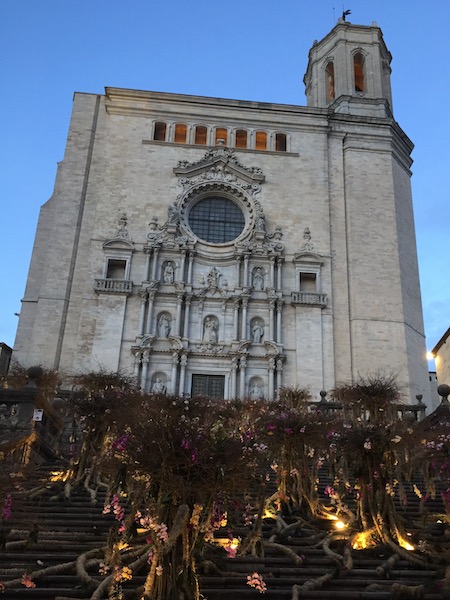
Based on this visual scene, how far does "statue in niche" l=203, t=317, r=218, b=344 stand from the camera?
26.3 metres

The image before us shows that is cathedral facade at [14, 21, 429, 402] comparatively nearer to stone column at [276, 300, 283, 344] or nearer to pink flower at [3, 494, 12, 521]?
stone column at [276, 300, 283, 344]

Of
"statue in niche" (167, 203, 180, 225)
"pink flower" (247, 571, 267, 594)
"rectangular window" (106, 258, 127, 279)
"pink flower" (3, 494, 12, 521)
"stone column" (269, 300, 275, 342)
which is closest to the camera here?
"pink flower" (247, 571, 267, 594)

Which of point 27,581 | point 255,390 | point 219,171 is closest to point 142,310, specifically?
point 255,390

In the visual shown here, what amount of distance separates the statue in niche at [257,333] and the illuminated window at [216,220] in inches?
192

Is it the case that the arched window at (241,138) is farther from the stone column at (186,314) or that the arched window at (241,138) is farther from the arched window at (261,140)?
the stone column at (186,314)

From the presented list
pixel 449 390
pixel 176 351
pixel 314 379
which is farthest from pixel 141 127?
pixel 449 390

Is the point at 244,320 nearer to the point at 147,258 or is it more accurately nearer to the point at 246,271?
the point at 246,271

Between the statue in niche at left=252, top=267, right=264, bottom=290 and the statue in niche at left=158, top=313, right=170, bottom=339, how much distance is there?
4.47m

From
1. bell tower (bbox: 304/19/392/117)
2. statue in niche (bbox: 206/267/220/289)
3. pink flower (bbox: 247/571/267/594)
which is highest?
bell tower (bbox: 304/19/392/117)

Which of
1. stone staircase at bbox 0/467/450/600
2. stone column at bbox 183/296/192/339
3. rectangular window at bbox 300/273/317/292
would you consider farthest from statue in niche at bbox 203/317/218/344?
stone staircase at bbox 0/467/450/600

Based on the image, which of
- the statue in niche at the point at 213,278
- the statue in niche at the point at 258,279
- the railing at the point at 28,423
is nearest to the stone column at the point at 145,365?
the statue in niche at the point at 213,278

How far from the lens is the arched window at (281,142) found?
3208 cm

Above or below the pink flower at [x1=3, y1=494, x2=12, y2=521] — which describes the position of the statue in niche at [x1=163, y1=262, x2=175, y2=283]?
above

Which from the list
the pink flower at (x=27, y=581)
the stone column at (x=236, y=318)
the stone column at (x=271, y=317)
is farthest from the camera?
the stone column at (x=236, y=318)
